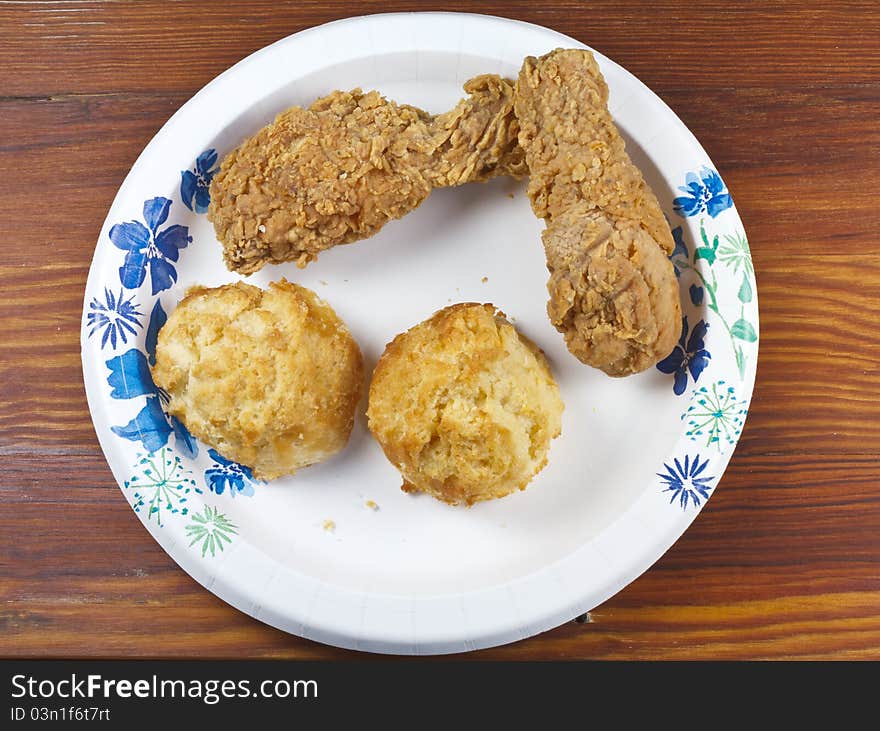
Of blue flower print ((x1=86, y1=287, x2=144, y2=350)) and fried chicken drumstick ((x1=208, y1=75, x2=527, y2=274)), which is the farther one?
blue flower print ((x1=86, y1=287, x2=144, y2=350))

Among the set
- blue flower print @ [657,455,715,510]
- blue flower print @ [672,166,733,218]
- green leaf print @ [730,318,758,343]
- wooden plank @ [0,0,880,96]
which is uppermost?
wooden plank @ [0,0,880,96]

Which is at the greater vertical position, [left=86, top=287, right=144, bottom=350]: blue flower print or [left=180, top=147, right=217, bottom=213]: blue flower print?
[left=180, top=147, right=217, bottom=213]: blue flower print

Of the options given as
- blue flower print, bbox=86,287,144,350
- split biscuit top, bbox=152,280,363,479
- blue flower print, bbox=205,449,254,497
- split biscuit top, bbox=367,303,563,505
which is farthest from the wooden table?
split biscuit top, bbox=367,303,563,505

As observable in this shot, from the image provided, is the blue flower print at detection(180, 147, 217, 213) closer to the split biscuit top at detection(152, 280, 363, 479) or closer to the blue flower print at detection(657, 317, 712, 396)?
the split biscuit top at detection(152, 280, 363, 479)

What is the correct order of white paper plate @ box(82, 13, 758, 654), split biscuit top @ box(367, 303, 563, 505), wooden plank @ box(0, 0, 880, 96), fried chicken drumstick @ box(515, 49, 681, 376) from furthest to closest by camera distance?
wooden plank @ box(0, 0, 880, 96) < white paper plate @ box(82, 13, 758, 654) < split biscuit top @ box(367, 303, 563, 505) < fried chicken drumstick @ box(515, 49, 681, 376)

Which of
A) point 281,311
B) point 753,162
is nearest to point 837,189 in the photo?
point 753,162

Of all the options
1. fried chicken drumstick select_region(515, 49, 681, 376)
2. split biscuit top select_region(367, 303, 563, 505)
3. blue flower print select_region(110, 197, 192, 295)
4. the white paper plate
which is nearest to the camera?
fried chicken drumstick select_region(515, 49, 681, 376)

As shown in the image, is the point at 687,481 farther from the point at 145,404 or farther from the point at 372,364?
the point at 145,404
